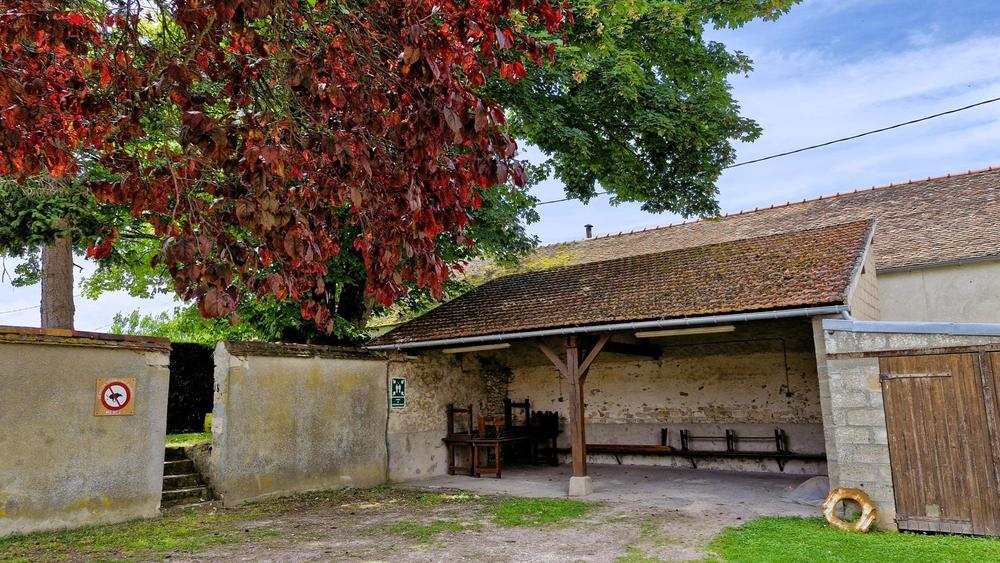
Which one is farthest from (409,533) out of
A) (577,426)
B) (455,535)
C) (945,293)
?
(945,293)

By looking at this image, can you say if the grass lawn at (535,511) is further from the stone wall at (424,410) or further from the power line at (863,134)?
the power line at (863,134)

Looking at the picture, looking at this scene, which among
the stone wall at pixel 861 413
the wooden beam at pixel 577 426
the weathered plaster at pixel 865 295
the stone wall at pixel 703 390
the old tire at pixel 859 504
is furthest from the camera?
the stone wall at pixel 703 390

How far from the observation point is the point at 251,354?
27.6 ft

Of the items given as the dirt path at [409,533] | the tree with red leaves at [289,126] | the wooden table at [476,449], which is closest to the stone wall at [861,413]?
the dirt path at [409,533]

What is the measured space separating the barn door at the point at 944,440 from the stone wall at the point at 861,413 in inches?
3.5

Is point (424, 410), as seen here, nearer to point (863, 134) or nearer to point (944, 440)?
point (944, 440)

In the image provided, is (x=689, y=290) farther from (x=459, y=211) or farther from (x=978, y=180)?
(x=978, y=180)

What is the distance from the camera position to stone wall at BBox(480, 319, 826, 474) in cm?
1035

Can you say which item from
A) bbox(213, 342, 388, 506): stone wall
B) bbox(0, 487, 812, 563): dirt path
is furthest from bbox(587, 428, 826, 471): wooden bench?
bbox(213, 342, 388, 506): stone wall

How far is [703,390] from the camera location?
1128 centimetres

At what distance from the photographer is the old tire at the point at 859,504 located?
6047 mm

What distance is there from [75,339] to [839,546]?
761cm

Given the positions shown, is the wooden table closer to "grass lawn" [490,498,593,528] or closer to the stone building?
the stone building

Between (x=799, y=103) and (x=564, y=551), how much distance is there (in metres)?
6.66
